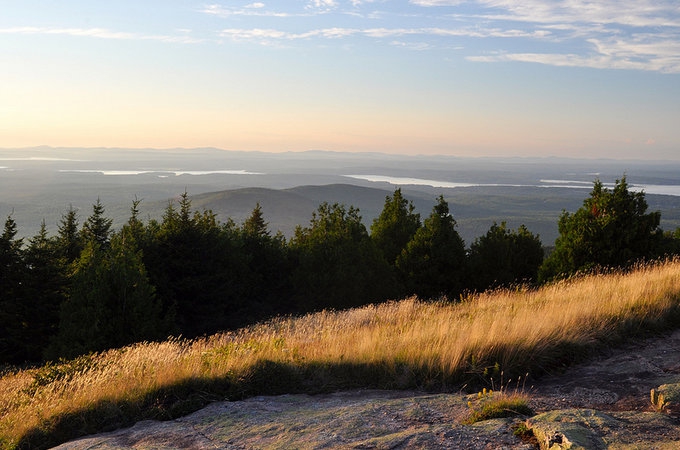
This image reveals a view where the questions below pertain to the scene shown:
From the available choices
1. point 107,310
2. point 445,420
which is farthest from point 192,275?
point 445,420

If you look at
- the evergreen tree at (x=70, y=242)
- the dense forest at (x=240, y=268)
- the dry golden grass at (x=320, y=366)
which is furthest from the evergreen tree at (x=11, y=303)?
the dry golden grass at (x=320, y=366)

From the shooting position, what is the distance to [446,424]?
18.0 ft

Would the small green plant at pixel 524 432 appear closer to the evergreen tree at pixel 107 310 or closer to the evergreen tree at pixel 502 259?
the evergreen tree at pixel 107 310

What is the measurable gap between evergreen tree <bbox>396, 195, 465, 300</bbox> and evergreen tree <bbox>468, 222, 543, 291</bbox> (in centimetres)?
247

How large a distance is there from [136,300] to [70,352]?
135 inches

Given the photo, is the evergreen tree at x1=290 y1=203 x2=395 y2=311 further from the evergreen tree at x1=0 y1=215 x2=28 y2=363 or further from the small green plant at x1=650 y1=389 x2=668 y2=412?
the small green plant at x1=650 y1=389 x2=668 y2=412

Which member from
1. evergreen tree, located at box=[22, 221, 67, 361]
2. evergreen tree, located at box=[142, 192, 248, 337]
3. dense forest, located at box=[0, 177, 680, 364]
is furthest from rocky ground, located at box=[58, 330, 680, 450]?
evergreen tree, located at box=[22, 221, 67, 361]

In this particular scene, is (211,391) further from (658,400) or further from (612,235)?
(612,235)

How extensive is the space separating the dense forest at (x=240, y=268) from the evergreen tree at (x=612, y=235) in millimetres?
60

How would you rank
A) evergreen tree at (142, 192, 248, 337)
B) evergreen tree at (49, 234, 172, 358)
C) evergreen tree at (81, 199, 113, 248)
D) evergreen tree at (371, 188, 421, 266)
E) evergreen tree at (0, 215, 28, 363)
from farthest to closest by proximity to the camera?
1. evergreen tree at (81, 199, 113, 248)
2. evergreen tree at (371, 188, 421, 266)
3. evergreen tree at (142, 192, 248, 337)
4. evergreen tree at (0, 215, 28, 363)
5. evergreen tree at (49, 234, 172, 358)

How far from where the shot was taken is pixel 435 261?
3781 centimetres

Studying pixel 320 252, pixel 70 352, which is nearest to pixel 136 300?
pixel 70 352

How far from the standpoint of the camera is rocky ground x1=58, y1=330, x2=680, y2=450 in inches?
193

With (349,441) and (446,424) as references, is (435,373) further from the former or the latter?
(349,441)
